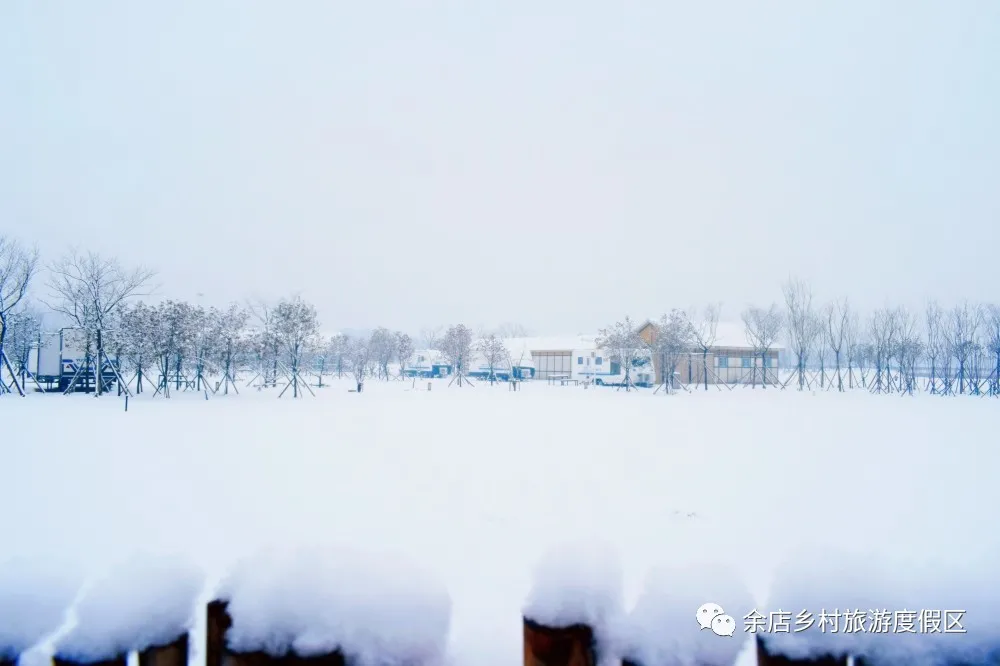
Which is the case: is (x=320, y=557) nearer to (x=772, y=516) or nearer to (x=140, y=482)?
(x=772, y=516)

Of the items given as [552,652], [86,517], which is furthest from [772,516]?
[86,517]

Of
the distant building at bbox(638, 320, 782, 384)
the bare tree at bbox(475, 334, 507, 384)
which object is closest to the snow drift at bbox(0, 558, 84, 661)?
the bare tree at bbox(475, 334, 507, 384)

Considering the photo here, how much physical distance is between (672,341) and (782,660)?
33897mm

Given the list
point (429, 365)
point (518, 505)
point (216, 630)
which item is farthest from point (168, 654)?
point (429, 365)

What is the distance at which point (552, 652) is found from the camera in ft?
2.97

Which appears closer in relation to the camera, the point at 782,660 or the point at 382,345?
the point at 782,660

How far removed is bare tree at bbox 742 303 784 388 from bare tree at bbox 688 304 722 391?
243cm

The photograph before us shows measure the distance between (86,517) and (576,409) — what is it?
596 inches

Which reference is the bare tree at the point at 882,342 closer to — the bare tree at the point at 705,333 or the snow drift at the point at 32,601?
the bare tree at the point at 705,333

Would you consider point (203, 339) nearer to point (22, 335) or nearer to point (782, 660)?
point (22, 335)

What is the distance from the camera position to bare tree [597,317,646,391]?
113ft

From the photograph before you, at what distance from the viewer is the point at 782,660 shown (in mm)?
875

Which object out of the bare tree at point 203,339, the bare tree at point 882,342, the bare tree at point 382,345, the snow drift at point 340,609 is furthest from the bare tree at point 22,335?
the bare tree at point 882,342

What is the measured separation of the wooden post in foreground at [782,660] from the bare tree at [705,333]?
1450 inches
